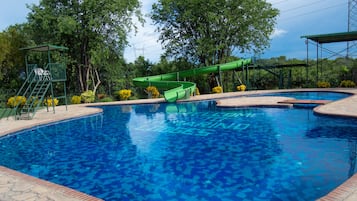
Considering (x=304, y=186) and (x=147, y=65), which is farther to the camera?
(x=147, y=65)

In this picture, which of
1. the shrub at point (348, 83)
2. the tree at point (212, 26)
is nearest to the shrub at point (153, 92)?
the tree at point (212, 26)

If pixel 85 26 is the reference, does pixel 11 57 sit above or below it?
below

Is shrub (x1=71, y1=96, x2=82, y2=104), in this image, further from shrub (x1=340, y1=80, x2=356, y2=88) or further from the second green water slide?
shrub (x1=340, y1=80, x2=356, y2=88)

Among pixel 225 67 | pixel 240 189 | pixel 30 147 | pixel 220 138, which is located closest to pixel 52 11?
pixel 225 67

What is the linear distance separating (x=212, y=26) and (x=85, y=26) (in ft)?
36.9

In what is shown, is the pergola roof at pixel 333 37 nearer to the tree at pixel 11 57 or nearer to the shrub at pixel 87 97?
the shrub at pixel 87 97

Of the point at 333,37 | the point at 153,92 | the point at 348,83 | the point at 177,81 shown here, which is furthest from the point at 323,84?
the point at 153,92

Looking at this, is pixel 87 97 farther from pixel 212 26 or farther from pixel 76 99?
pixel 212 26

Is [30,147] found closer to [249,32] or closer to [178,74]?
[178,74]

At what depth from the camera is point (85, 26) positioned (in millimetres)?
22531

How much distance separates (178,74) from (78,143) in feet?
50.2

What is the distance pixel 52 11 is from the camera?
21828mm

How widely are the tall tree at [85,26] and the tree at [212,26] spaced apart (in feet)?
13.2

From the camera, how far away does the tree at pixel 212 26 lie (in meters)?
25.2
